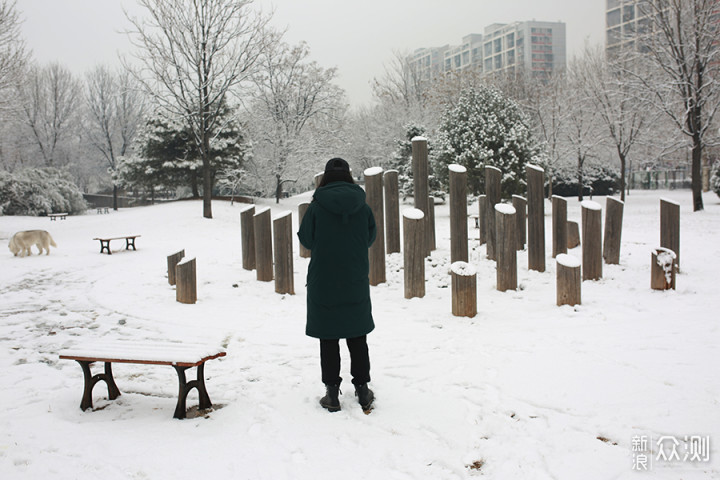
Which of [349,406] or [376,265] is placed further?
[376,265]

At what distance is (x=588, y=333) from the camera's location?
5.32 meters

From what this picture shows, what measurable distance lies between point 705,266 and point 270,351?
6.68 meters

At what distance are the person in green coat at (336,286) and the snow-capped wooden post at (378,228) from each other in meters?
4.16

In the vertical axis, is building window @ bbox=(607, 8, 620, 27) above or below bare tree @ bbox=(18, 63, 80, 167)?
above

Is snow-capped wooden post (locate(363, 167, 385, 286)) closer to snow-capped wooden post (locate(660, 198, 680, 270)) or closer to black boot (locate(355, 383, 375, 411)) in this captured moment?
snow-capped wooden post (locate(660, 198, 680, 270))

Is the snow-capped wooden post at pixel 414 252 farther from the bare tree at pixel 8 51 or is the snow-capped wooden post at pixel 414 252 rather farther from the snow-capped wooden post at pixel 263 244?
the bare tree at pixel 8 51

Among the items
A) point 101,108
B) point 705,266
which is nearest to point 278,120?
point 101,108

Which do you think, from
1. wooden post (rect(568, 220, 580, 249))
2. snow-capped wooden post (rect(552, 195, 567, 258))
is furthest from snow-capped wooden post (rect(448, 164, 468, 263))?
wooden post (rect(568, 220, 580, 249))

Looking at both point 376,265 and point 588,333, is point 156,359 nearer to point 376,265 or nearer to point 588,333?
point 588,333

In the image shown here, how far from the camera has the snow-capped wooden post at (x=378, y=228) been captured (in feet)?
26.4

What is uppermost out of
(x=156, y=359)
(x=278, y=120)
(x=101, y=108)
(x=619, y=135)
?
(x=101, y=108)

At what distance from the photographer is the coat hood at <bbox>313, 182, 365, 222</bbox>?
3689mm

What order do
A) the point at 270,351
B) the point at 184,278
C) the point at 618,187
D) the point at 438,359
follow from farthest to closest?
the point at 618,187
the point at 184,278
the point at 270,351
the point at 438,359

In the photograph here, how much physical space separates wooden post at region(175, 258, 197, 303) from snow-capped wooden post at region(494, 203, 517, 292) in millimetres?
4364
